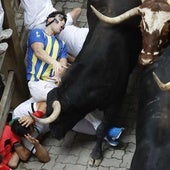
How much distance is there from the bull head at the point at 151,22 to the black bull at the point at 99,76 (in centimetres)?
17

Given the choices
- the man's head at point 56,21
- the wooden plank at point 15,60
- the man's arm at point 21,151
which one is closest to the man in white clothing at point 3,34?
the wooden plank at point 15,60

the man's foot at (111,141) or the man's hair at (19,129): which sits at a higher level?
the man's hair at (19,129)

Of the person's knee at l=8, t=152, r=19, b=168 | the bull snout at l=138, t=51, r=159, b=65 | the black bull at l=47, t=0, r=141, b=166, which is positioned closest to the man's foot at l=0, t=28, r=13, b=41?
the black bull at l=47, t=0, r=141, b=166

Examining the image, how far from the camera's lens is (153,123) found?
4.58m

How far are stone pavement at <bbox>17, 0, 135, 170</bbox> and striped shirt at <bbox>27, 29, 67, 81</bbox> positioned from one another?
67 centimetres

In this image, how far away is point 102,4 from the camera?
5668 mm

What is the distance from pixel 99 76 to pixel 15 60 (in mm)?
1073

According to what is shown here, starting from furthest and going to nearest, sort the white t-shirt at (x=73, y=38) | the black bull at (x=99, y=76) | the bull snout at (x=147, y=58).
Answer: the white t-shirt at (x=73, y=38) < the bull snout at (x=147, y=58) < the black bull at (x=99, y=76)

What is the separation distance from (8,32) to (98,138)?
1.36 m

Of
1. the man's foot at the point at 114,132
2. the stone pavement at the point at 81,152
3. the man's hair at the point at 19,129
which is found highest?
the man's hair at the point at 19,129

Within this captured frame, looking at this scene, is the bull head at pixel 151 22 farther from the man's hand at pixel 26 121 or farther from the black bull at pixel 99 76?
the man's hand at pixel 26 121

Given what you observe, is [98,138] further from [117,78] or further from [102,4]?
[102,4]

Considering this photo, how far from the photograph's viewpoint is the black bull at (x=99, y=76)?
504 cm

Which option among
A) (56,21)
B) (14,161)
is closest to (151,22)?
(56,21)
